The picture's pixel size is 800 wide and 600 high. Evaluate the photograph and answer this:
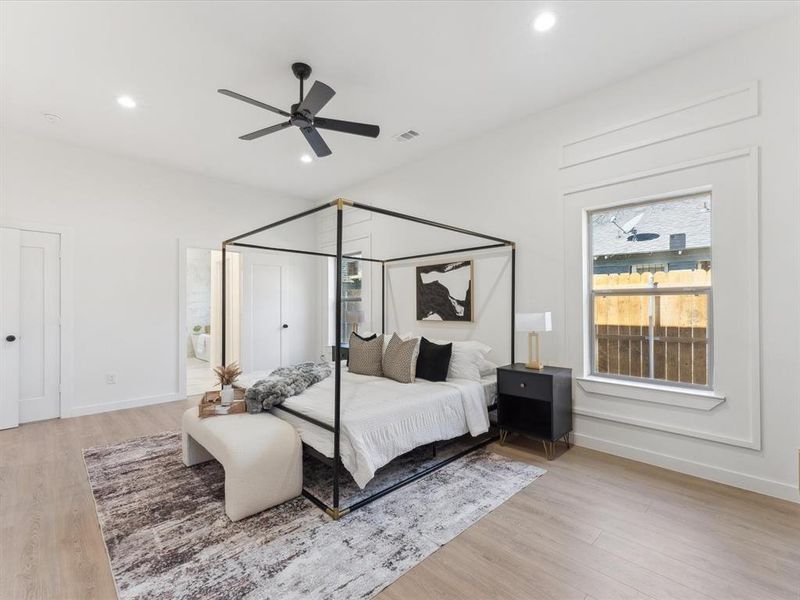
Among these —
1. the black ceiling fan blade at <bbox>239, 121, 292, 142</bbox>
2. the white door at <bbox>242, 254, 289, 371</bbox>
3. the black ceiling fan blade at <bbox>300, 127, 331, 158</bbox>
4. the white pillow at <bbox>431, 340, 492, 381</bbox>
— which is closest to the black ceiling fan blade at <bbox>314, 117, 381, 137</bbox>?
the black ceiling fan blade at <bbox>300, 127, 331, 158</bbox>

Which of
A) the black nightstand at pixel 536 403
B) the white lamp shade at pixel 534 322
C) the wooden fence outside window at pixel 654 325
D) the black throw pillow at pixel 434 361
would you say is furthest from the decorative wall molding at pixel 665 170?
the black throw pillow at pixel 434 361

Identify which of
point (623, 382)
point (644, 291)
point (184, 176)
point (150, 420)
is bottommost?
point (150, 420)

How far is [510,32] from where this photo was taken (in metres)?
2.59

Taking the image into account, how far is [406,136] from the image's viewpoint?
422cm

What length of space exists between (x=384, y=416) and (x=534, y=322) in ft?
5.10

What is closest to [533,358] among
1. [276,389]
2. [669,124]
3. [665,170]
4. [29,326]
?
[665,170]

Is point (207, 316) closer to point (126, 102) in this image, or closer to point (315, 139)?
point (126, 102)

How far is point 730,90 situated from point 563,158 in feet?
3.84

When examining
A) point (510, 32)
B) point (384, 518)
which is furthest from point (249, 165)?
point (384, 518)

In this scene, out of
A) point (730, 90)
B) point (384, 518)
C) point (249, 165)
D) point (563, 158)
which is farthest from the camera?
point (249, 165)

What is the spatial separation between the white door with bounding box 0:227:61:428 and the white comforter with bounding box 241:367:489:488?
332 cm

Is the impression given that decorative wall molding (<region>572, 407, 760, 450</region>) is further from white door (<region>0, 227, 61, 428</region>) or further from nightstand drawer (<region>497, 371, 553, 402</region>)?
white door (<region>0, 227, 61, 428</region>)

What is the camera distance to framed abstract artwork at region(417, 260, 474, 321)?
4277mm

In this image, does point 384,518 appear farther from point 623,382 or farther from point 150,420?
point 150,420
